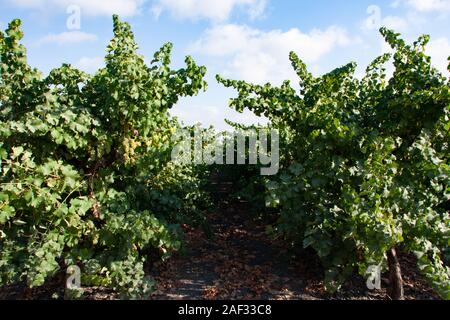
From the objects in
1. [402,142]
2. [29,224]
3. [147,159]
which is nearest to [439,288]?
[402,142]

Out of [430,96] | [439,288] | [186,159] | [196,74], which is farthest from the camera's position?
[186,159]

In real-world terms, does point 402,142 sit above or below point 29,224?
above

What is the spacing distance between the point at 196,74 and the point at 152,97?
575 mm

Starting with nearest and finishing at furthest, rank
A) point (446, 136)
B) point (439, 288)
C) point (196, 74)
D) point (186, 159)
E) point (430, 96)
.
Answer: point (439, 288) < point (430, 96) < point (446, 136) < point (196, 74) < point (186, 159)

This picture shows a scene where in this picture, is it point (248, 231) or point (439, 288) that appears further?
point (248, 231)

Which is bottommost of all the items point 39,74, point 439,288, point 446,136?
point 439,288

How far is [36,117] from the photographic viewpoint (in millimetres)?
3447

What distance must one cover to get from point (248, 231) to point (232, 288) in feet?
5.89

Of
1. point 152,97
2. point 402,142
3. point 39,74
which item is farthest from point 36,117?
point 402,142

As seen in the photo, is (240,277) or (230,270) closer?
(240,277)

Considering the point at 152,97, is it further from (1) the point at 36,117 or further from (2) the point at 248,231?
(2) the point at 248,231

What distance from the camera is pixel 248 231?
20.0 ft

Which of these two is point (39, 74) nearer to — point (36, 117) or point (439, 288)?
point (36, 117)

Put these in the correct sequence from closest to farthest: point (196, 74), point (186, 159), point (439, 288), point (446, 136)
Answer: point (439, 288), point (446, 136), point (196, 74), point (186, 159)
